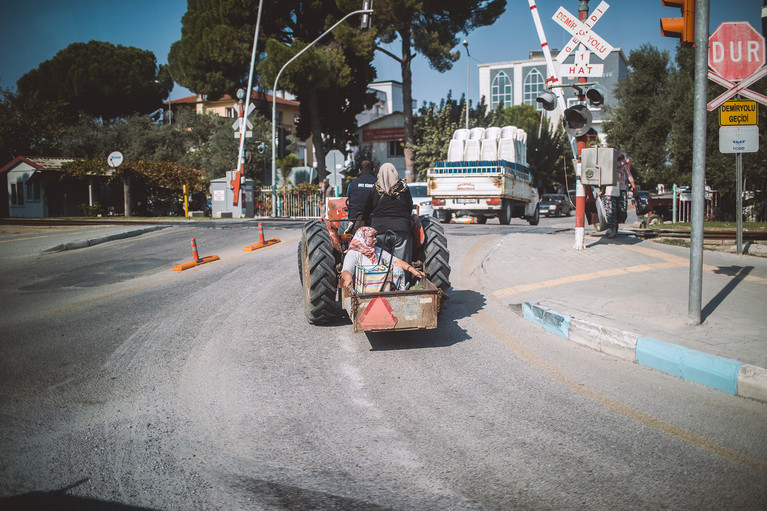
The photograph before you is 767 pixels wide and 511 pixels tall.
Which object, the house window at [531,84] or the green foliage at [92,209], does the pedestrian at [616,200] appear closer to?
the green foliage at [92,209]

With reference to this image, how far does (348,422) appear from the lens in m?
3.98

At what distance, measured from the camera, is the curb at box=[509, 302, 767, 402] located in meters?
4.47

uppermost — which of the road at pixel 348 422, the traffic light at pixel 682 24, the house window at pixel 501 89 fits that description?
the house window at pixel 501 89

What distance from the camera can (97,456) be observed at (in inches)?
138

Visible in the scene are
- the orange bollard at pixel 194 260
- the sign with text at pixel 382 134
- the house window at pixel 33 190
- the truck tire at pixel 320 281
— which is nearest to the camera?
the truck tire at pixel 320 281

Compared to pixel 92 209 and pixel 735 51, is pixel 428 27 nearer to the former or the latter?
pixel 92 209

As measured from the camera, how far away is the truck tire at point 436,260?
6.88 m

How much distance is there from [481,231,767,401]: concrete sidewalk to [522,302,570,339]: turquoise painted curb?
1cm

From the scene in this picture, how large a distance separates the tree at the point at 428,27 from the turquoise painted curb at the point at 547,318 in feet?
96.1

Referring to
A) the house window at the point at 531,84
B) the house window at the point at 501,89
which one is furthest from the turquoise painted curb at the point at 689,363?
the house window at the point at 501,89

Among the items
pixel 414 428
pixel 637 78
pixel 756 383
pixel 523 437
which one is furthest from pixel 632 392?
pixel 637 78

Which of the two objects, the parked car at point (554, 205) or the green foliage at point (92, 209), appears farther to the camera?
the parked car at point (554, 205)

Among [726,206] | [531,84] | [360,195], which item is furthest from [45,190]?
[531,84]

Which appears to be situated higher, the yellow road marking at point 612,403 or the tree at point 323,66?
the tree at point 323,66
